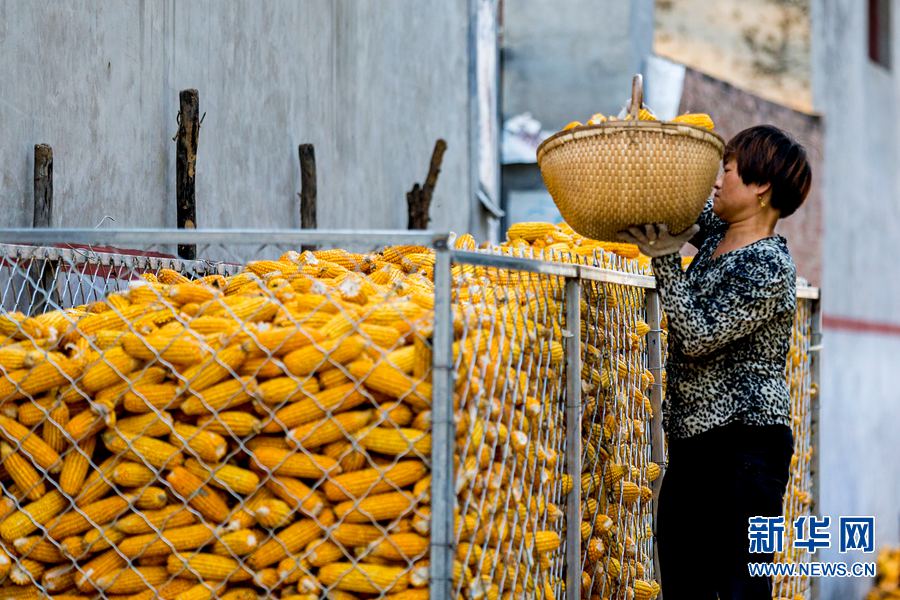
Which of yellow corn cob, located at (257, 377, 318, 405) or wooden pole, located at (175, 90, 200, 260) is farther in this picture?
wooden pole, located at (175, 90, 200, 260)

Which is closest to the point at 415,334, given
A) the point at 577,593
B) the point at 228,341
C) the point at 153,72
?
the point at 228,341

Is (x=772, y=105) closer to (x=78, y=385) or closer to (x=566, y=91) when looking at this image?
(x=566, y=91)

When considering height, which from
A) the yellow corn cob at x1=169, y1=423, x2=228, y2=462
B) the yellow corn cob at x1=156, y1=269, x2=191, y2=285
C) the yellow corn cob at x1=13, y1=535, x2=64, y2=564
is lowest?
the yellow corn cob at x1=13, y1=535, x2=64, y2=564

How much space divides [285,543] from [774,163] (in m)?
2.06

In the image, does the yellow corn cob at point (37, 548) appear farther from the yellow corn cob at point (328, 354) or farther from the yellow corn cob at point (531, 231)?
the yellow corn cob at point (531, 231)

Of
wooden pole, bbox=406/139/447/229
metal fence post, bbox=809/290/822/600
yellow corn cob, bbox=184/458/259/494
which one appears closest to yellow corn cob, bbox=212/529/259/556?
yellow corn cob, bbox=184/458/259/494

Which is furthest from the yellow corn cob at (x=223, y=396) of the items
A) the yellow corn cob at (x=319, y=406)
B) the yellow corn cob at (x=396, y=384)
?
the yellow corn cob at (x=396, y=384)

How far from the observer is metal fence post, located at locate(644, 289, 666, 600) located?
473 centimetres

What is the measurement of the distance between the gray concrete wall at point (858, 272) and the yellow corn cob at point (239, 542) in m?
11.2

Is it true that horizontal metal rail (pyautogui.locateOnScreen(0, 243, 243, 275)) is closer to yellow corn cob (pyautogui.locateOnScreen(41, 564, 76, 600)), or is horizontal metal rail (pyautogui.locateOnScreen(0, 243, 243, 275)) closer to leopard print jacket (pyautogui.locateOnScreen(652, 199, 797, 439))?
yellow corn cob (pyautogui.locateOnScreen(41, 564, 76, 600))

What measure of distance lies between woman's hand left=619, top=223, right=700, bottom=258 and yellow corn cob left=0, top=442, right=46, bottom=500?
1.92 meters

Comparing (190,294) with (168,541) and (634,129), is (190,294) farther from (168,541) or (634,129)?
(634,129)

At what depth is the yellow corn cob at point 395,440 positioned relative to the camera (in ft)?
9.66

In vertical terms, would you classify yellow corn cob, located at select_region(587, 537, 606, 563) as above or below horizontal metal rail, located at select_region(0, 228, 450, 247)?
below
